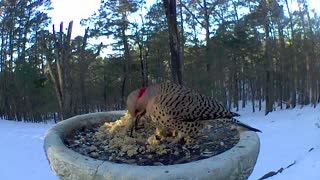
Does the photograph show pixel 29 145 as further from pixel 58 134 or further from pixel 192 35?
pixel 192 35

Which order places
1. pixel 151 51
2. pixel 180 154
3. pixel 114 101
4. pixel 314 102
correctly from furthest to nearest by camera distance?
pixel 114 101 → pixel 151 51 → pixel 314 102 → pixel 180 154

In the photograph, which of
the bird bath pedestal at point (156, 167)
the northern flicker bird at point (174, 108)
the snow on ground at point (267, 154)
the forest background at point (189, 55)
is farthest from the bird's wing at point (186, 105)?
the forest background at point (189, 55)

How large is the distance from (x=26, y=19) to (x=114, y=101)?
640 centimetres

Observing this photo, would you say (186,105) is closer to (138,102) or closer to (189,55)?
(138,102)

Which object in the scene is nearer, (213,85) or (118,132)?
(118,132)

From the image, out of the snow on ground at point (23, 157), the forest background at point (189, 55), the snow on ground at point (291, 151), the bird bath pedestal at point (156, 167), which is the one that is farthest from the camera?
the forest background at point (189, 55)

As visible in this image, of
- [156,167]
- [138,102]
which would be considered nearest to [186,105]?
[138,102]

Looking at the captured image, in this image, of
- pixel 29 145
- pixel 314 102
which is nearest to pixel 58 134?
pixel 29 145

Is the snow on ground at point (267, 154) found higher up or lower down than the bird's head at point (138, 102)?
lower down

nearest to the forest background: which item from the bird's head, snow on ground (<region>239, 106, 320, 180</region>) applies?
snow on ground (<region>239, 106, 320, 180</region>)

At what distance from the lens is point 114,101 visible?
789 inches

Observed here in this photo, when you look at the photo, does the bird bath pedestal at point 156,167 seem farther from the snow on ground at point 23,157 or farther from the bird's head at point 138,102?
the snow on ground at point 23,157

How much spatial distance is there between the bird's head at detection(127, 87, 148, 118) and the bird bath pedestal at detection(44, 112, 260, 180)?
23cm

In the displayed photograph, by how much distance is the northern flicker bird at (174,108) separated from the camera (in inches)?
43.8
